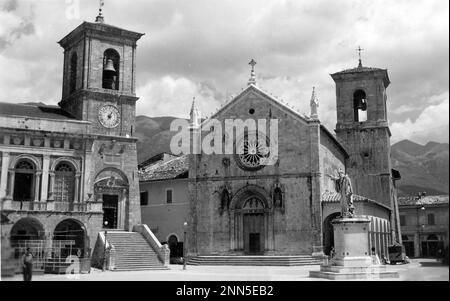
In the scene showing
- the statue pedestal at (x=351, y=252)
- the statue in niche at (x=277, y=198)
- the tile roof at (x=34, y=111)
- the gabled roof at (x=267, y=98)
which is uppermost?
the gabled roof at (x=267, y=98)

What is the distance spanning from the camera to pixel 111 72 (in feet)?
119

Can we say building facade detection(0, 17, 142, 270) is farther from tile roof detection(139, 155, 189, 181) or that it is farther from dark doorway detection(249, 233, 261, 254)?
dark doorway detection(249, 233, 261, 254)

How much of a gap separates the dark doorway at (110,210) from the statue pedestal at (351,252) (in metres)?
16.5

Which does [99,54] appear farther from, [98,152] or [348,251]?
[348,251]

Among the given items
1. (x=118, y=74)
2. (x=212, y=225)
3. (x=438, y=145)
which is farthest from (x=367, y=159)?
(x=438, y=145)

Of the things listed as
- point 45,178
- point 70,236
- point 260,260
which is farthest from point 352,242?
point 45,178

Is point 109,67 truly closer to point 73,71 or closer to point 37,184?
point 73,71

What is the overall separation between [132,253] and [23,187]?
7.32m

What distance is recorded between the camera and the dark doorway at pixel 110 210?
115 feet

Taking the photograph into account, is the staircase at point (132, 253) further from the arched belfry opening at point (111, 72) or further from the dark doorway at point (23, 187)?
the arched belfry opening at point (111, 72)

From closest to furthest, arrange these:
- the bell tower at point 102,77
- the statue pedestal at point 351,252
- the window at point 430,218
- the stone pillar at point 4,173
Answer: the statue pedestal at point 351,252
the stone pillar at point 4,173
the bell tower at point 102,77
the window at point 430,218

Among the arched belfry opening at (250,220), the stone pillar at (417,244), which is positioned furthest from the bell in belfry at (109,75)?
the stone pillar at (417,244)

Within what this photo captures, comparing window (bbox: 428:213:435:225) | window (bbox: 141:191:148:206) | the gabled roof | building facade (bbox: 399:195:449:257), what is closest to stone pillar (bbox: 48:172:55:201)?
the gabled roof
